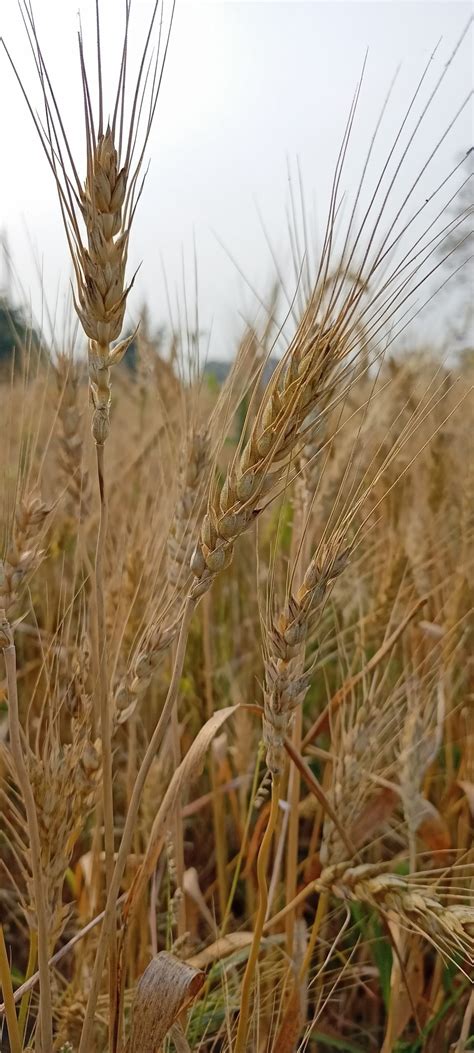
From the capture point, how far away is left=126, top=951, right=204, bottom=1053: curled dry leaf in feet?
1.90

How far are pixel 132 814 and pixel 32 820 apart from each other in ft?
0.24

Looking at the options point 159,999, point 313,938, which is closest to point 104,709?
point 159,999

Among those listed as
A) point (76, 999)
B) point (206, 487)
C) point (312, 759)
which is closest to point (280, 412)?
point (206, 487)

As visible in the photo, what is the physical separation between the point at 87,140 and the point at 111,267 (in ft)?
0.27

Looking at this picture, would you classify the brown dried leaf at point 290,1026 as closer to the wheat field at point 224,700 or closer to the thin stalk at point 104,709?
the wheat field at point 224,700

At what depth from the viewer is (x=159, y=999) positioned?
0.58 metres

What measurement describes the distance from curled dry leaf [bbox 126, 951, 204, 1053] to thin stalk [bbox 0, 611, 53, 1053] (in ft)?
0.23

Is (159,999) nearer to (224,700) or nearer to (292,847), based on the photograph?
(292,847)

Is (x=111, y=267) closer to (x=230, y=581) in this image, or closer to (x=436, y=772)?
(x=436, y=772)

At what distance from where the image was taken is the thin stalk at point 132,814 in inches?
21.9

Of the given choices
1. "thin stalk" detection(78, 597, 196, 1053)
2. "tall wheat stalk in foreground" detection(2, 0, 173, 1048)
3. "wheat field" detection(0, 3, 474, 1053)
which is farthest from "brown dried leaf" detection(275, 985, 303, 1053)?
"tall wheat stalk in foreground" detection(2, 0, 173, 1048)

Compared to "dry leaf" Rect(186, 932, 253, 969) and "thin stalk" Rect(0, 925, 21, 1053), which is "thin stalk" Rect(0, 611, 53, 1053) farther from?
"dry leaf" Rect(186, 932, 253, 969)

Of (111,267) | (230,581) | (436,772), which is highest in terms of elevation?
(111,267)

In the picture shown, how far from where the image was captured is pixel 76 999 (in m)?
0.83
